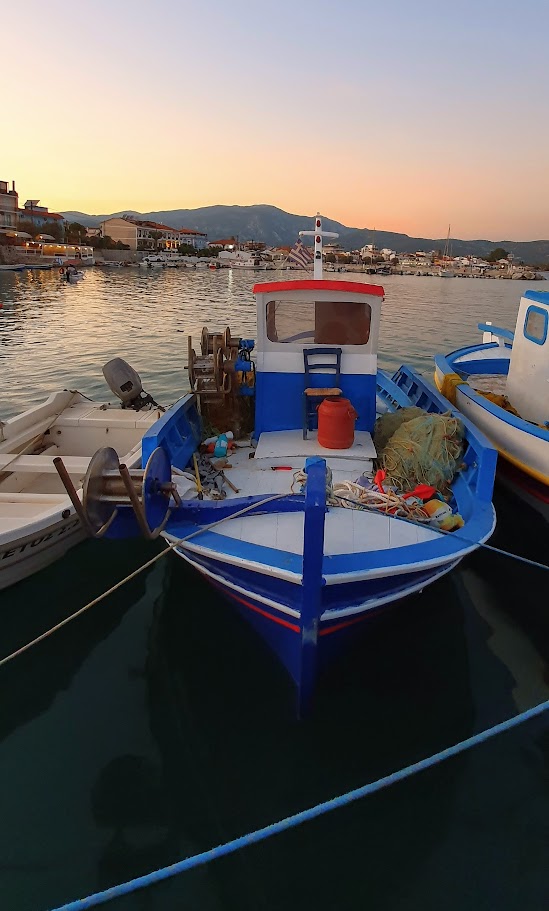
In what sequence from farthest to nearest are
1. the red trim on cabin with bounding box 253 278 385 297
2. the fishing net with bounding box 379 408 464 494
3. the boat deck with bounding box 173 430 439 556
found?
the red trim on cabin with bounding box 253 278 385 297 → the fishing net with bounding box 379 408 464 494 → the boat deck with bounding box 173 430 439 556

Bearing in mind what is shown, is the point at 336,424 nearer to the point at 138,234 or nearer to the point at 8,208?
the point at 8,208

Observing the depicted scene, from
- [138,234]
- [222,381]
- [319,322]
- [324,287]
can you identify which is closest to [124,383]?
[222,381]

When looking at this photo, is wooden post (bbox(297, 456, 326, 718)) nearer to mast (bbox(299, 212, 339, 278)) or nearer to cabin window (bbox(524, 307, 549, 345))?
mast (bbox(299, 212, 339, 278))

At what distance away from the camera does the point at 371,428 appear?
24.1ft

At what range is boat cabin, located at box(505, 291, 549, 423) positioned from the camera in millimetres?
8820

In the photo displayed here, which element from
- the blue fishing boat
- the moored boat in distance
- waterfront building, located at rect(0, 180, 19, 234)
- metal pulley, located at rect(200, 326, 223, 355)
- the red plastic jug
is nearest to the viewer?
the blue fishing boat

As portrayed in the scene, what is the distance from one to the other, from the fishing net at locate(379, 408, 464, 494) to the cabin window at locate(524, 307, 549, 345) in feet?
11.9

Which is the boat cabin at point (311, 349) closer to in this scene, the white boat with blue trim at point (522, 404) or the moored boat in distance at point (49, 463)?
the moored boat in distance at point (49, 463)

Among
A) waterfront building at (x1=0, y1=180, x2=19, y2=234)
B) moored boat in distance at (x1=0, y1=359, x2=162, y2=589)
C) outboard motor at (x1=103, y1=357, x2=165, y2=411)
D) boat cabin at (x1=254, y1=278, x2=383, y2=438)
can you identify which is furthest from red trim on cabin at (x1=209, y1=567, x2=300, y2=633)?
waterfront building at (x1=0, y1=180, x2=19, y2=234)

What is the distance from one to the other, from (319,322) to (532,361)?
14.2 ft

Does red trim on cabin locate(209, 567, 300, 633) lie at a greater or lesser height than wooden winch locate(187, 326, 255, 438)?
lesser

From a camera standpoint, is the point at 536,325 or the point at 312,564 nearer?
the point at 312,564

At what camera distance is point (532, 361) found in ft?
29.9

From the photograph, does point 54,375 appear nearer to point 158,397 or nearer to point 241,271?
point 158,397
